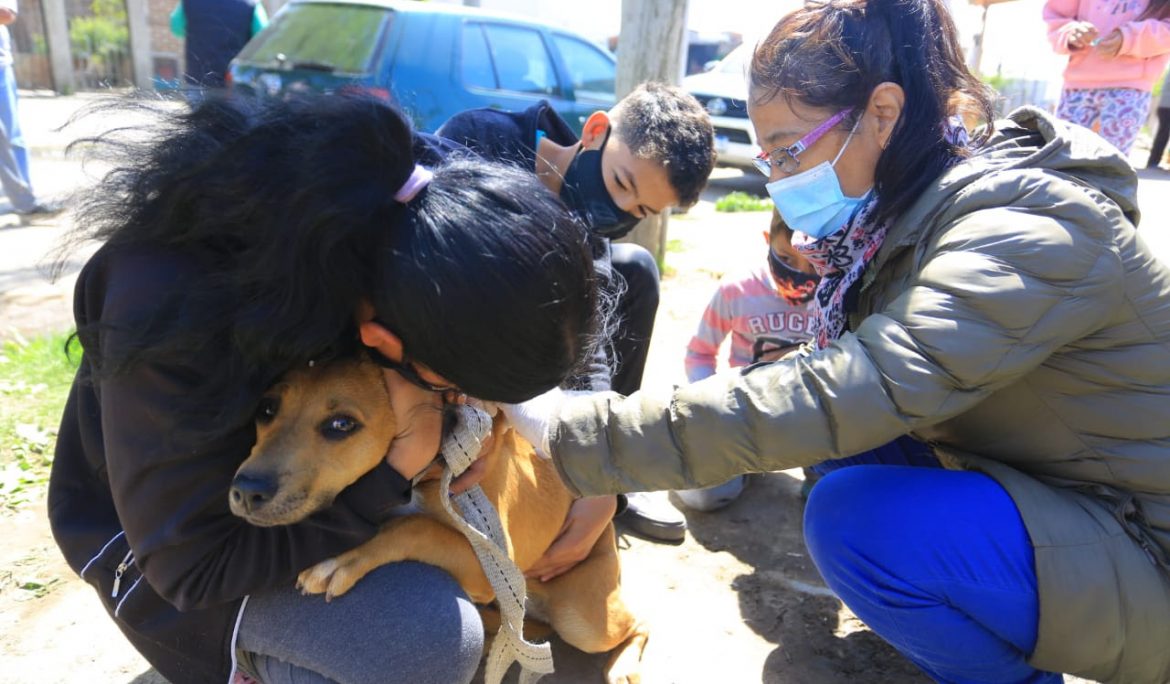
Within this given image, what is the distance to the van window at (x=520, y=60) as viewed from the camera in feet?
21.6

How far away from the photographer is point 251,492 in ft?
5.11

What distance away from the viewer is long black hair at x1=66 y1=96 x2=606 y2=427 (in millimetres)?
1473

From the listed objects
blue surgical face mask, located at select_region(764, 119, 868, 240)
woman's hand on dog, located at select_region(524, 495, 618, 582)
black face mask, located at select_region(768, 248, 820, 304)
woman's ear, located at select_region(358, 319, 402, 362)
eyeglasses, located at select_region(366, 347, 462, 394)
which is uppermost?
blue surgical face mask, located at select_region(764, 119, 868, 240)

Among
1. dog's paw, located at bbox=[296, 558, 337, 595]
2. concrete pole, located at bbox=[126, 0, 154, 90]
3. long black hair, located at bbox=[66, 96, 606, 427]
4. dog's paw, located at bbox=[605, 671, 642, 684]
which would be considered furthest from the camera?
concrete pole, located at bbox=[126, 0, 154, 90]

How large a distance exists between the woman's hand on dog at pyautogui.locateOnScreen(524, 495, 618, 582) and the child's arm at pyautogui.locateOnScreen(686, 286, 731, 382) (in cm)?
118

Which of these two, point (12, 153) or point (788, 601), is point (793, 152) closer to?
point (788, 601)

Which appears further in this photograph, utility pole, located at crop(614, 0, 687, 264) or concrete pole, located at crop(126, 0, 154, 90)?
concrete pole, located at crop(126, 0, 154, 90)

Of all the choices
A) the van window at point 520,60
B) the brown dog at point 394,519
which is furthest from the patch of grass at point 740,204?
the brown dog at point 394,519

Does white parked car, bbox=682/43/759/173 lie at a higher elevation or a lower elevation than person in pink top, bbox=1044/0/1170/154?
lower

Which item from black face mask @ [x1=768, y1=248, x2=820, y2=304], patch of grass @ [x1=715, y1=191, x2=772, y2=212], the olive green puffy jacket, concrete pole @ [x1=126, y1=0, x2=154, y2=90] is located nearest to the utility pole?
black face mask @ [x1=768, y1=248, x2=820, y2=304]

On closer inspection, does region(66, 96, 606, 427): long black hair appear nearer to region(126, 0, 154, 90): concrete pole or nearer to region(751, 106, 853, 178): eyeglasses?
region(751, 106, 853, 178): eyeglasses

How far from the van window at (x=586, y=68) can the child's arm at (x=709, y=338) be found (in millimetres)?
4277

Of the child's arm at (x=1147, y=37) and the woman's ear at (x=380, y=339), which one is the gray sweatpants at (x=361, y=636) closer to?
the woman's ear at (x=380, y=339)

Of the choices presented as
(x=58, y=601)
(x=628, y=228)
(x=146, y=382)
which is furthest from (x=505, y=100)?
(x=146, y=382)
